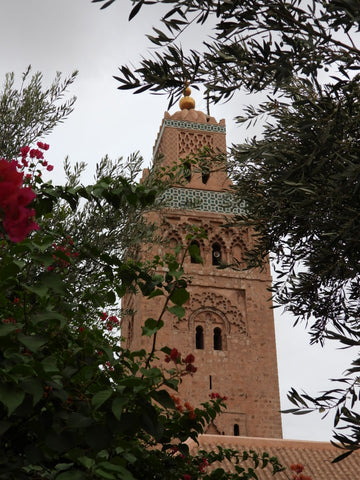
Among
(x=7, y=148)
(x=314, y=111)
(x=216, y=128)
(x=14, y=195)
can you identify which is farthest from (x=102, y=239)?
(x=216, y=128)

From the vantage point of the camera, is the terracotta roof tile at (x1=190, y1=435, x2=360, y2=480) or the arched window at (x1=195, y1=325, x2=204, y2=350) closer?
the terracotta roof tile at (x1=190, y1=435, x2=360, y2=480)

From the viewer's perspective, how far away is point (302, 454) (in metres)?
13.9

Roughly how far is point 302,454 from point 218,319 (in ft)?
24.0

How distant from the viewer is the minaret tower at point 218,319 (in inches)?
757

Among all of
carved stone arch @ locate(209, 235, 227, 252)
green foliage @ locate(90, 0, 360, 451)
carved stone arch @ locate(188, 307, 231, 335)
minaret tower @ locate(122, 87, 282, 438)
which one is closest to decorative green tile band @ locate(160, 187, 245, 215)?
minaret tower @ locate(122, 87, 282, 438)

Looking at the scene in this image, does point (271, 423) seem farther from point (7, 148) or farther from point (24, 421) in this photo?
point (24, 421)

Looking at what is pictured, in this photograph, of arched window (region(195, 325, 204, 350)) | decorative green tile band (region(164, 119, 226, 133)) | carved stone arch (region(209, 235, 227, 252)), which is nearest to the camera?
arched window (region(195, 325, 204, 350))

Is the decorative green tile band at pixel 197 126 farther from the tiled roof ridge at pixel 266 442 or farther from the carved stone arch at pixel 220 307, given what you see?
the tiled roof ridge at pixel 266 442

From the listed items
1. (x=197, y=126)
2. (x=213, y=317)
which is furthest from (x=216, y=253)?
(x=197, y=126)

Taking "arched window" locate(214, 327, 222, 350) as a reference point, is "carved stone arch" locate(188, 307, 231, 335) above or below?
above

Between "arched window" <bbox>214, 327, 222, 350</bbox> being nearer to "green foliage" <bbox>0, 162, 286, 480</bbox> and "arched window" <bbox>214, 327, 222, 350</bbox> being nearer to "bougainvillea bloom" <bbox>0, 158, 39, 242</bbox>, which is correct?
"green foliage" <bbox>0, 162, 286, 480</bbox>

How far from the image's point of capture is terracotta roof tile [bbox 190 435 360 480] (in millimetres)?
12953

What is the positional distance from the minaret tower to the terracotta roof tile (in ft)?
12.5

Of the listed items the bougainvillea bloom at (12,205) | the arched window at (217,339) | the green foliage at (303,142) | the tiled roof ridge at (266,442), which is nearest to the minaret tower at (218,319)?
the arched window at (217,339)
